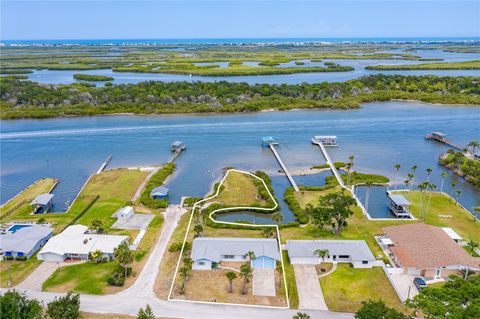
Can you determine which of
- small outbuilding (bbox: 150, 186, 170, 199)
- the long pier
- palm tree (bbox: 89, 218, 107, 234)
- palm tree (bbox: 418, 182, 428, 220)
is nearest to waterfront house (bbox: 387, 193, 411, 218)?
palm tree (bbox: 418, 182, 428, 220)

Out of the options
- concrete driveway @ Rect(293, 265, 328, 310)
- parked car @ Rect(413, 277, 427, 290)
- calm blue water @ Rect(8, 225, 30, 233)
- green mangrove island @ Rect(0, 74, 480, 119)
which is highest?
green mangrove island @ Rect(0, 74, 480, 119)

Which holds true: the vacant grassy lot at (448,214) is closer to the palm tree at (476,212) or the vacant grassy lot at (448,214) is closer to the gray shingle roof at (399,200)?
the palm tree at (476,212)

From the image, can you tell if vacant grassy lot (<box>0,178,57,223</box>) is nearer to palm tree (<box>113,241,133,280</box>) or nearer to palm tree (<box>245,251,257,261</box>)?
→ palm tree (<box>113,241,133,280</box>)

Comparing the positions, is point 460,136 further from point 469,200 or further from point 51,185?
point 51,185

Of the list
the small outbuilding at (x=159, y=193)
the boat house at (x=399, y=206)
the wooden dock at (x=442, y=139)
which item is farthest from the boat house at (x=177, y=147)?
the wooden dock at (x=442, y=139)

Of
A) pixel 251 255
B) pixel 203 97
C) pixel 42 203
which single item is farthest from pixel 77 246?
pixel 203 97

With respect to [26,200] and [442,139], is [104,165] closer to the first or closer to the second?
[26,200]
